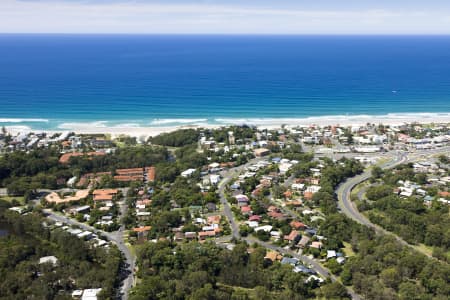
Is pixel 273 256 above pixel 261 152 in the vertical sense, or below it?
below

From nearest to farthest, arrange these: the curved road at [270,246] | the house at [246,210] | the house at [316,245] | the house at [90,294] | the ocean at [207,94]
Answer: the house at [90,294] → the curved road at [270,246] → the house at [316,245] → the house at [246,210] → the ocean at [207,94]

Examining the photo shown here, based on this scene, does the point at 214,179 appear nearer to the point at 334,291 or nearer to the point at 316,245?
the point at 316,245

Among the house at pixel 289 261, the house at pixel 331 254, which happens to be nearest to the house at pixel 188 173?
the house at pixel 289 261

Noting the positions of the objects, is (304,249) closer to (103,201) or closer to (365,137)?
(103,201)

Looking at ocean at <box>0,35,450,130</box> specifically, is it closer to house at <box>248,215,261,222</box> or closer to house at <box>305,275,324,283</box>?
house at <box>248,215,261,222</box>

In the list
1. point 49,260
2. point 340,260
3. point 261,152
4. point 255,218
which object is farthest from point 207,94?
point 340,260

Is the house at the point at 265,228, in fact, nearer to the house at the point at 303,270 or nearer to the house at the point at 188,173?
the house at the point at 303,270

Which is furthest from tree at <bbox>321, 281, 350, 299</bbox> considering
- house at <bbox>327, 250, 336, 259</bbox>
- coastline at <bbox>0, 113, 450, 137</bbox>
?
coastline at <bbox>0, 113, 450, 137</bbox>
